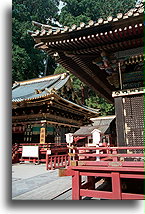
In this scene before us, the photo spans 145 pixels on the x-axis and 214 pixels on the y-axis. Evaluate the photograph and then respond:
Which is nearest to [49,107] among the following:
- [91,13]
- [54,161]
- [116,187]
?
[54,161]

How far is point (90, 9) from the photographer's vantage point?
91.6 ft

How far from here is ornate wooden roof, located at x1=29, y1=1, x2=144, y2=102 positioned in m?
3.50

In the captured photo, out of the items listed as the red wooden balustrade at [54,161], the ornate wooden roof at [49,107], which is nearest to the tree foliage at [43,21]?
the ornate wooden roof at [49,107]

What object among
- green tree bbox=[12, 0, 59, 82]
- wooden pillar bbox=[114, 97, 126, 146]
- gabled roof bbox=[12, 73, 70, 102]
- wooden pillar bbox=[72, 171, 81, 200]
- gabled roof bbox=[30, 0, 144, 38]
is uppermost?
green tree bbox=[12, 0, 59, 82]

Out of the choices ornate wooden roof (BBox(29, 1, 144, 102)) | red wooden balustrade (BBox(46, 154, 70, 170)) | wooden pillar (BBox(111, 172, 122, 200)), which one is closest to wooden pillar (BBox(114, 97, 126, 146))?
ornate wooden roof (BBox(29, 1, 144, 102))

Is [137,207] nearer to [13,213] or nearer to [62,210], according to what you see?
[62,210]

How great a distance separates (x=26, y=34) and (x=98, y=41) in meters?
11.5

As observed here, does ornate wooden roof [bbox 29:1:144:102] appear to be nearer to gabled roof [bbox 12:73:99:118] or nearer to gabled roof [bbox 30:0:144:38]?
gabled roof [bbox 30:0:144:38]

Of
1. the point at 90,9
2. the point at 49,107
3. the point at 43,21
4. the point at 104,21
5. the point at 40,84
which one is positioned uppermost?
the point at 90,9

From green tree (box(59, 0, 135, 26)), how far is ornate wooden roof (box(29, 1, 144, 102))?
71.5ft

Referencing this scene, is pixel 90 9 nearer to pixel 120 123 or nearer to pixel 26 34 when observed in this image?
pixel 26 34

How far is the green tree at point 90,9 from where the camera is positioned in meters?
24.5

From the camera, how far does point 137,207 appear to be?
10.4ft

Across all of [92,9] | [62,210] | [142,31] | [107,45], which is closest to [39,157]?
[62,210]
